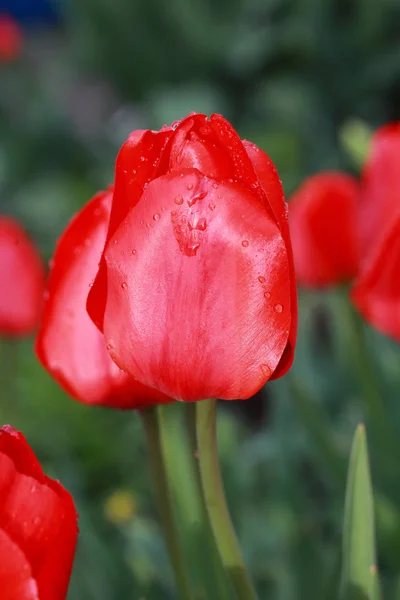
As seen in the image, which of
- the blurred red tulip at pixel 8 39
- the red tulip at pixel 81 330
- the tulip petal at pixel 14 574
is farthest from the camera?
the blurred red tulip at pixel 8 39

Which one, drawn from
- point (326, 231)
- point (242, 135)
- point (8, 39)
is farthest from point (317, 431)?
point (8, 39)

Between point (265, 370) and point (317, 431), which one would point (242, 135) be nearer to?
point (317, 431)

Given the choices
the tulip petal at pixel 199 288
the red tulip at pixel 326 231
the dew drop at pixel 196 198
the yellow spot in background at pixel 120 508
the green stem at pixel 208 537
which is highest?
the red tulip at pixel 326 231

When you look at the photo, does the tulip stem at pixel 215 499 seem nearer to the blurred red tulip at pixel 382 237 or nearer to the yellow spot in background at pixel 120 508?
the blurred red tulip at pixel 382 237

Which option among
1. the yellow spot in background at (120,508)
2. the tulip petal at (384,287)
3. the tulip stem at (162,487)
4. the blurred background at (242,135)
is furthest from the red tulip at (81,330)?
the yellow spot in background at (120,508)

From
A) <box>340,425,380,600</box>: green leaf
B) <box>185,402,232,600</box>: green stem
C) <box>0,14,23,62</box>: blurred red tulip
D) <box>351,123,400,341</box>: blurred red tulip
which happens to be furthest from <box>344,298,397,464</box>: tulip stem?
<box>0,14,23,62</box>: blurred red tulip

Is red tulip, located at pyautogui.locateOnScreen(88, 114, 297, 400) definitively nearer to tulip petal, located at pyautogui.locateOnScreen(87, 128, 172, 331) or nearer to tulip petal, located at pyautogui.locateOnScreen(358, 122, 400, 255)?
tulip petal, located at pyautogui.locateOnScreen(87, 128, 172, 331)
